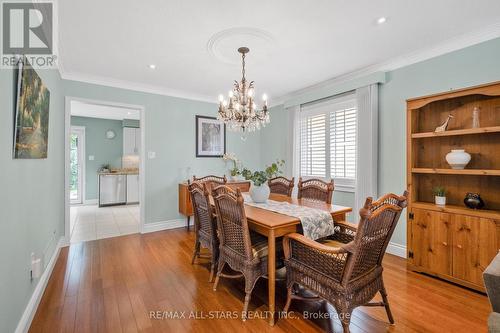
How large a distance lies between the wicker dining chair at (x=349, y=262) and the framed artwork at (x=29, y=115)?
1993 millimetres

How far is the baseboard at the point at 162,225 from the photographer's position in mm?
4135

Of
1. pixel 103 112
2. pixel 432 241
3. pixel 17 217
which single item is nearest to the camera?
pixel 17 217

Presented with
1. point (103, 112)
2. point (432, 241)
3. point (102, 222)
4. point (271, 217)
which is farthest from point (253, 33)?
point (103, 112)

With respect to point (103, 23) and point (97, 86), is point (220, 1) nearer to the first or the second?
point (103, 23)

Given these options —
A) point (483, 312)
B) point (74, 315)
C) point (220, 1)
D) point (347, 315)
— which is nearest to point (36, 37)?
point (220, 1)

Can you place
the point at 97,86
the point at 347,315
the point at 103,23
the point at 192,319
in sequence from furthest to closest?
1. the point at 97,86
2. the point at 103,23
3. the point at 192,319
4. the point at 347,315

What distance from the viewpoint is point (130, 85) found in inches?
157

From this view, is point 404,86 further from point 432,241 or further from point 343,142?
point 432,241

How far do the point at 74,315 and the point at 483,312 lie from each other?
3.27 metres

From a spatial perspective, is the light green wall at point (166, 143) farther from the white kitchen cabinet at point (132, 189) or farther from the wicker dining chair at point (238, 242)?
the white kitchen cabinet at point (132, 189)

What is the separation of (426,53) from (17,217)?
4129 millimetres

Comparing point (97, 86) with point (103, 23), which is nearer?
point (103, 23)

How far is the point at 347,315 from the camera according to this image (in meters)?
1.51

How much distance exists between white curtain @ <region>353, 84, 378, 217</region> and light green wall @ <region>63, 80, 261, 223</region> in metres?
2.70
